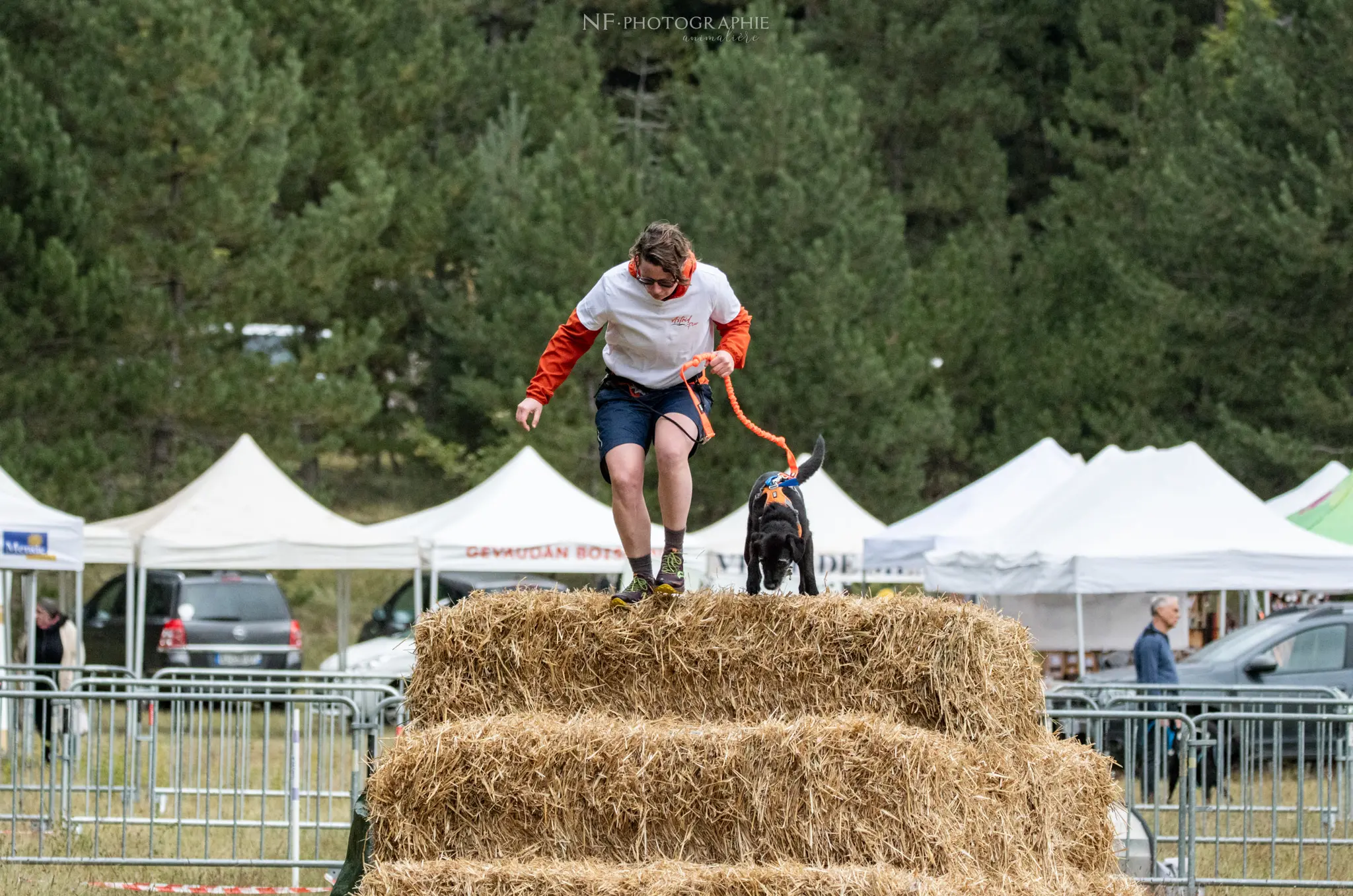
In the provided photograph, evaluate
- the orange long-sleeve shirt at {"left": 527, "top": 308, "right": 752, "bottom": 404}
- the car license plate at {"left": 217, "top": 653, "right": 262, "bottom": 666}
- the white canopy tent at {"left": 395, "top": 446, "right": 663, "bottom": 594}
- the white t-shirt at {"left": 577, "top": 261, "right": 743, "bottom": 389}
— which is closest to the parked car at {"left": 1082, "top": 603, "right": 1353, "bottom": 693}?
the white canopy tent at {"left": 395, "top": 446, "right": 663, "bottom": 594}

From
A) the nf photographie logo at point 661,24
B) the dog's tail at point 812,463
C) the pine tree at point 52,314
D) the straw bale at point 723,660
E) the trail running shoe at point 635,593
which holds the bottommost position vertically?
the straw bale at point 723,660

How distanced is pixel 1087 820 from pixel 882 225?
2447cm

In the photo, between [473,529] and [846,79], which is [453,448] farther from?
[473,529]

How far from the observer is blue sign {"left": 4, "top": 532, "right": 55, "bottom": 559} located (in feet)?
42.8

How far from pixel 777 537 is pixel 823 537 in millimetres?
14840

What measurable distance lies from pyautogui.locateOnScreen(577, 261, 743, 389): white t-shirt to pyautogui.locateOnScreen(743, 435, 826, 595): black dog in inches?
21.5

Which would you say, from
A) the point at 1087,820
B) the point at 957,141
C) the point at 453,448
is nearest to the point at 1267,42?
the point at 957,141

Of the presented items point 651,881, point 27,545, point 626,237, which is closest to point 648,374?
point 651,881

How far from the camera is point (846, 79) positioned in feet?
124

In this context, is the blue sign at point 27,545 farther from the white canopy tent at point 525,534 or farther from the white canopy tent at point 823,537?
the white canopy tent at point 823,537

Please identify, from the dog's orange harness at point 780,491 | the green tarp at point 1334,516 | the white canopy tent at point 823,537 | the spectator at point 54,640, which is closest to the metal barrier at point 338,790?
the dog's orange harness at point 780,491

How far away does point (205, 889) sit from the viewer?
29.9ft

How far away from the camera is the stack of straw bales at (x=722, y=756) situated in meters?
5.77

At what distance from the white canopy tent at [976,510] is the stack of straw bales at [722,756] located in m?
11.9
